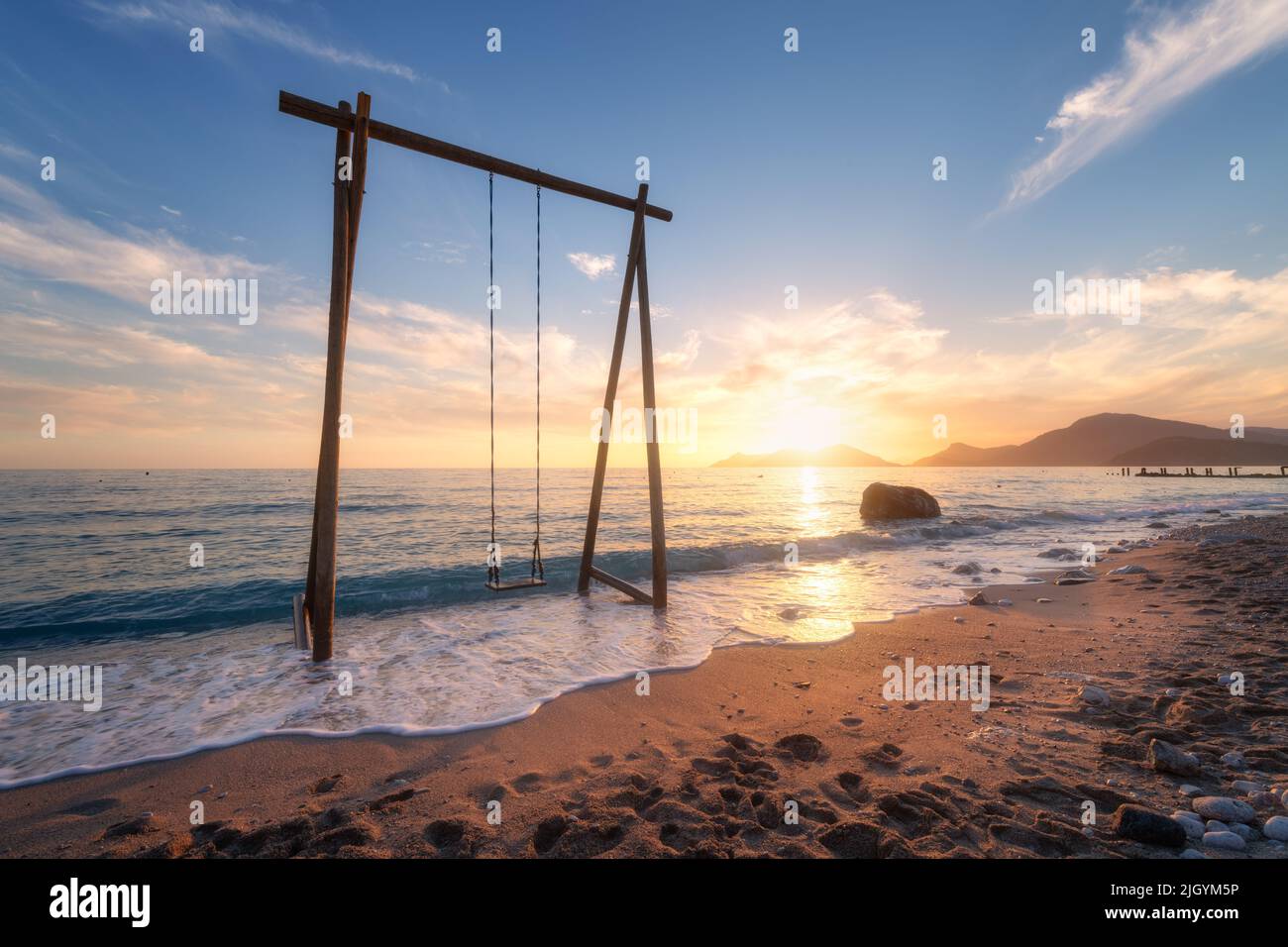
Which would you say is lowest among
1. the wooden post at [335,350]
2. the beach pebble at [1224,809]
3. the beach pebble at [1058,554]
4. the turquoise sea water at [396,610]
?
the turquoise sea water at [396,610]

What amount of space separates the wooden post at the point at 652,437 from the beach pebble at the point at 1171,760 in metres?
5.97

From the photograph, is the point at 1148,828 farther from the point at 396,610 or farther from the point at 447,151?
the point at 396,610

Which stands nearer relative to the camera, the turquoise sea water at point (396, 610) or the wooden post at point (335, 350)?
the turquoise sea water at point (396, 610)

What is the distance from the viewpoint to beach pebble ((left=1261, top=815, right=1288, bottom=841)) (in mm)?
2547

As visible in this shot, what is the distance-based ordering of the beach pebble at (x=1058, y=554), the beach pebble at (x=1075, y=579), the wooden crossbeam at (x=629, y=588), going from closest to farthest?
1. the wooden crossbeam at (x=629, y=588)
2. the beach pebble at (x=1075, y=579)
3. the beach pebble at (x=1058, y=554)

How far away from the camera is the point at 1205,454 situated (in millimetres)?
148750

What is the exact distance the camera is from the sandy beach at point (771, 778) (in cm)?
276

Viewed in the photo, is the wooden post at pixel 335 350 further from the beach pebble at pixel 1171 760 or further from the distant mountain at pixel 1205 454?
the distant mountain at pixel 1205 454

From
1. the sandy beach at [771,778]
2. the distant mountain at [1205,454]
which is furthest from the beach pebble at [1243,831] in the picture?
the distant mountain at [1205,454]

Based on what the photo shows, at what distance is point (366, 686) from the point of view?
5.63 metres

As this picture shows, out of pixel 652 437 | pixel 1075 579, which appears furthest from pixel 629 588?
pixel 1075 579

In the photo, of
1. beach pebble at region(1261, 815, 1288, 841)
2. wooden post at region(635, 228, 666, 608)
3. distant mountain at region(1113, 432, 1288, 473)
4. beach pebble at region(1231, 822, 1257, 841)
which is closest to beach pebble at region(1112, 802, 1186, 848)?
beach pebble at region(1231, 822, 1257, 841)

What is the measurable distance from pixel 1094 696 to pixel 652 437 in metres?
6.20

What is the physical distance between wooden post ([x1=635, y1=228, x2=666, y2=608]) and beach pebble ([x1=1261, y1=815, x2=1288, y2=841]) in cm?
652
